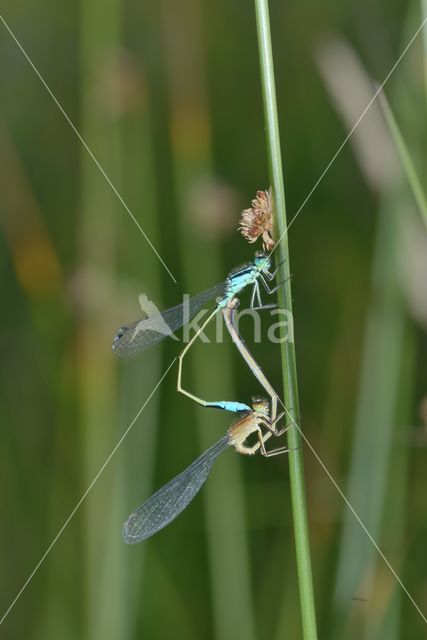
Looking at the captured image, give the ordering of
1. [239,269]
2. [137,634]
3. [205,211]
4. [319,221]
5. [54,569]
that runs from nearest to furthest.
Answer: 1. [239,269]
2. [137,634]
3. [54,569]
4. [205,211]
5. [319,221]

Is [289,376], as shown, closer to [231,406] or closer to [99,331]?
→ [231,406]

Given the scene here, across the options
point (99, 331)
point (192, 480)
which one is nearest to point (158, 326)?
point (99, 331)

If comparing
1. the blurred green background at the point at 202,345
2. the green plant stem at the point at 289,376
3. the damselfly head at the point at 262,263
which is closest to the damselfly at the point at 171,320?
the damselfly head at the point at 262,263

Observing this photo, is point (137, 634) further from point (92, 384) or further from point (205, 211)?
point (205, 211)

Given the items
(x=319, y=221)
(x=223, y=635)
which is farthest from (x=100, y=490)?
(x=319, y=221)

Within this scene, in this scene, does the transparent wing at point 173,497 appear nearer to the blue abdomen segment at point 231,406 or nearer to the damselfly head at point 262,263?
the blue abdomen segment at point 231,406

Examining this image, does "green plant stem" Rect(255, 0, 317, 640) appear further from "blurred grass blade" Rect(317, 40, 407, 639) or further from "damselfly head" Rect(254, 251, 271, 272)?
"blurred grass blade" Rect(317, 40, 407, 639)
